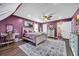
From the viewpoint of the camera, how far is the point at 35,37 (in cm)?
290

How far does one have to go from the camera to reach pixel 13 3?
9.40 feet

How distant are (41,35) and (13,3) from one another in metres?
0.84

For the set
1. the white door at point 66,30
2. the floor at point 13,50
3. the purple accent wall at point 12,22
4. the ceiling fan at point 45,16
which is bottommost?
the floor at point 13,50

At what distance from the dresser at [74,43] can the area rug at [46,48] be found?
0.16 metres

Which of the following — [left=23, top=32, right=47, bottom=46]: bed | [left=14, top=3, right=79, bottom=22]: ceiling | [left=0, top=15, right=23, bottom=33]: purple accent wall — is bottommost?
[left=23, top=32, right=47, bottom=46]: bed

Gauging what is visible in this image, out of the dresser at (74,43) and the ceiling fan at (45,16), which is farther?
the ceiling fan at (45,16)

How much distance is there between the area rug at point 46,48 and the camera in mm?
2883

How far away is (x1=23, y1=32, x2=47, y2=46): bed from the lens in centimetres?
289

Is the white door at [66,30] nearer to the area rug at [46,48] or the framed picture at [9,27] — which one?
the area rug at [46,48]

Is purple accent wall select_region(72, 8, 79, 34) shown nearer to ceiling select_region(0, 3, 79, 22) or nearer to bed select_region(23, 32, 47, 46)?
ceiling select_region(0, 3, 79, 22)

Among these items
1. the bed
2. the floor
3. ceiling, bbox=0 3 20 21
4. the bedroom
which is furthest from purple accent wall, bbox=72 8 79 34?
ceiling, bbox=0 3 20 21

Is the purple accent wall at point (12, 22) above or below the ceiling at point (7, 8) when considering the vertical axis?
below

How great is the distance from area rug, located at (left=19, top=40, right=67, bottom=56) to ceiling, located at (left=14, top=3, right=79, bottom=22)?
0.49 metres

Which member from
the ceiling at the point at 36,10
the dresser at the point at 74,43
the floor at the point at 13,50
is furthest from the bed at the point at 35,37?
the dresser at the point at 74,43
